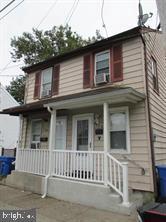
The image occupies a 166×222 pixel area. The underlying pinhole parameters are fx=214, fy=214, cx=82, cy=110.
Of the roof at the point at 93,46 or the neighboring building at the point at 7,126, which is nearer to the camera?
the roof at the point at 93,46

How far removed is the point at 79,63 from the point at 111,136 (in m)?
3.48

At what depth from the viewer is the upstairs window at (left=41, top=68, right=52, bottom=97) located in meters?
9.98

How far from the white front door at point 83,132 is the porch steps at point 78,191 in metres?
1.65

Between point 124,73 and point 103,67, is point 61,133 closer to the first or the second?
point 103,67

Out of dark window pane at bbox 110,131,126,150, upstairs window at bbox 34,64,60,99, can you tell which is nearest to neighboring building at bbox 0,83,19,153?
Answer: upstairs window at bbox 34,64,60,99

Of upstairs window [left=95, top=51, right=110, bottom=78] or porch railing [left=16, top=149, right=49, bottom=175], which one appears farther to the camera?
upstairs window [left=95, top=51, right=110, bottom=78]

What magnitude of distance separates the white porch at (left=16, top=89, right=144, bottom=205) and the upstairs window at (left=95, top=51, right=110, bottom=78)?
1586 millimetres

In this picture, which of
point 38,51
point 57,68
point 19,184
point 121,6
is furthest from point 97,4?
point 38,51

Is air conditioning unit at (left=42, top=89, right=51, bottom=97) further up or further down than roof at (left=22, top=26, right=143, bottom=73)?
Answer: further down

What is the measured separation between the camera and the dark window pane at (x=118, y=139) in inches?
278

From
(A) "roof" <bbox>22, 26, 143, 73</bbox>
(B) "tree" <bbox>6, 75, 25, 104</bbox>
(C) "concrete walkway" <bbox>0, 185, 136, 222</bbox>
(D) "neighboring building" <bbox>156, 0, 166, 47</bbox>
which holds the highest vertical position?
(B) "tree" <bbox>6, 75, 25, 104</bbox>

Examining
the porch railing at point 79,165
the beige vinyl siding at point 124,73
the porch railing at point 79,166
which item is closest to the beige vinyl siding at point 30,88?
the beige vinyl siding at point 124,73

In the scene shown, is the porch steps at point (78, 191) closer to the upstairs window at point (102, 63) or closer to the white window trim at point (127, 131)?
the white window trim at point (127, 131)

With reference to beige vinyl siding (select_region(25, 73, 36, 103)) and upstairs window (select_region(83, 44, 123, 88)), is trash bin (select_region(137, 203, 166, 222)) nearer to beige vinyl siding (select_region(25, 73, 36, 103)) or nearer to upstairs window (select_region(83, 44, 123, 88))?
upstairs window (select_region(83, 44, 123, 88))
